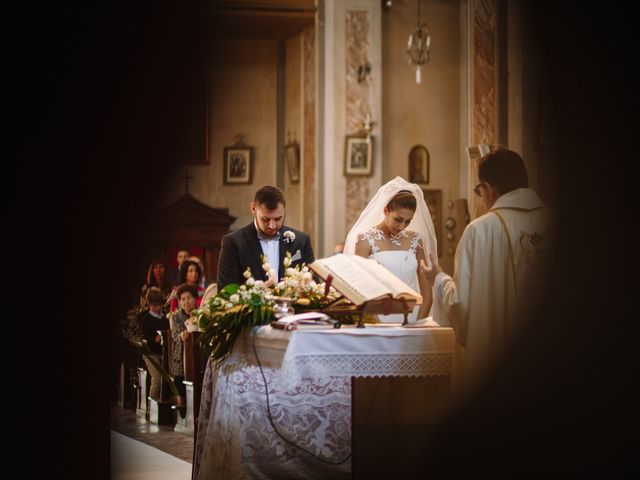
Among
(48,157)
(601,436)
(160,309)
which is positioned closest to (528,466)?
(601,436)

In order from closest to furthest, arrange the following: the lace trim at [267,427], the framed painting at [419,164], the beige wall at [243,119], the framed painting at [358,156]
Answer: the lace trim at [267,427]
the framed painting at [358,156]
the framed painting at [419,164]
the beige wall at [243,119]

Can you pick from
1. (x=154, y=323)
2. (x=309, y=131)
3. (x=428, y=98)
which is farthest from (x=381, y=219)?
(x=309, y=131)

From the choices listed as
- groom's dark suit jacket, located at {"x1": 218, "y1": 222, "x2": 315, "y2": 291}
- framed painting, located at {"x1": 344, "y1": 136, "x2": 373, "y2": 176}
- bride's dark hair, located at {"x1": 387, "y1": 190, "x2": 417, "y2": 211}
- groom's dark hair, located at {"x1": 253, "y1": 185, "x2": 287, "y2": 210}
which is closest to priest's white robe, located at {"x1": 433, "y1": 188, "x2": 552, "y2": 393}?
groom's dark hair, located at {"x1": 253, "y1": 185, "x2": 287, "y2": 210}

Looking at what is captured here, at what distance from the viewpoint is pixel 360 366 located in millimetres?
4836

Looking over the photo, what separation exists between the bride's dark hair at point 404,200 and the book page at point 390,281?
49.8 inches

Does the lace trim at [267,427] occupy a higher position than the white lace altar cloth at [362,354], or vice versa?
the white lace altar cloth at [362,354]

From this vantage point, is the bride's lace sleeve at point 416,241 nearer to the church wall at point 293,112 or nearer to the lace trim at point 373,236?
the lace trim at point 373,236

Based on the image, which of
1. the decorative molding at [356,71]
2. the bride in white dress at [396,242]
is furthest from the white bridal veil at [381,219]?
the decorative molding at [356,71]

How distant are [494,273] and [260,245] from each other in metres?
1.86

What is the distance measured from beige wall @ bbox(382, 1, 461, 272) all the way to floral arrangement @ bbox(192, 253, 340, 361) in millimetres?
9800

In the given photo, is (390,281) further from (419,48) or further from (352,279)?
(419,48)

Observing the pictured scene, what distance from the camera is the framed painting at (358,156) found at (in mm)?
14709

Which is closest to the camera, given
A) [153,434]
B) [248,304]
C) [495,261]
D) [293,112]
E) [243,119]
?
[495,261]

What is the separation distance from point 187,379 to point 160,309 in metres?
1.29
